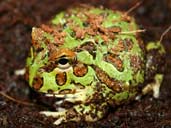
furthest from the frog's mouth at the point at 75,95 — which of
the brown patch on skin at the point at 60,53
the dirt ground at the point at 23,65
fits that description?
the brown patch on skin at the point at 60,53

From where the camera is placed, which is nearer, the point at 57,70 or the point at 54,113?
the point at 57,70

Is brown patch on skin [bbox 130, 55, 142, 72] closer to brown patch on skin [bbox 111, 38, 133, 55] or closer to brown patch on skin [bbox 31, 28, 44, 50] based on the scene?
brown patch on skin [bbox 111, 38, 133, 55]

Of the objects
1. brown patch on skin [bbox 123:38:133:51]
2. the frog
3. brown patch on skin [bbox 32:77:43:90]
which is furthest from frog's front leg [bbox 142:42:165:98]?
brown patch on skin [bbox 32:77:43:90]

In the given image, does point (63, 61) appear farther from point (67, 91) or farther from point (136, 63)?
point (136, 63)

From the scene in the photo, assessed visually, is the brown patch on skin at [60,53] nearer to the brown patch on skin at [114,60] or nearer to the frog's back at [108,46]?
the frog's back at [108,46]

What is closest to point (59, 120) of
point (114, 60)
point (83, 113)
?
point (83, 113)
